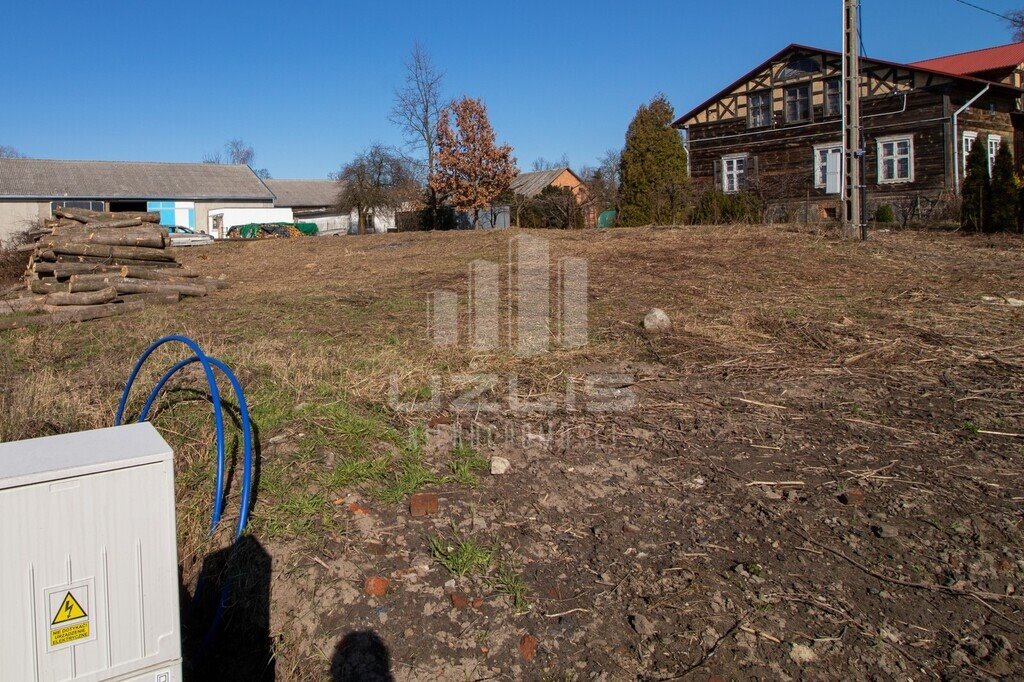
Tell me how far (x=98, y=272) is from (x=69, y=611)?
9158 mm

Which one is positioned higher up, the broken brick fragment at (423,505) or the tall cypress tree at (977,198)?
the tall cypress tree at (977,198)

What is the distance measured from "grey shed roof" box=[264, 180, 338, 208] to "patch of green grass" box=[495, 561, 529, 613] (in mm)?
63907

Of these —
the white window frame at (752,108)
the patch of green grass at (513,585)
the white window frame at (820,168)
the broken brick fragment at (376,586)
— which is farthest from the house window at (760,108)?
the broken brick fragment at (376,586)

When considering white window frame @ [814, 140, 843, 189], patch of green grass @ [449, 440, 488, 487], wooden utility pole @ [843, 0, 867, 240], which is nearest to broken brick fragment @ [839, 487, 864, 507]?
patch of green grass @ [449, 440, 488, 487]

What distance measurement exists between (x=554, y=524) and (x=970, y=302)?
232 inches

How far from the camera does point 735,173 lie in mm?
32844

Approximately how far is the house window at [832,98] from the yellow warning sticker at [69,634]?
32.1 meters

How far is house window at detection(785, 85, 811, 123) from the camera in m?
30.6

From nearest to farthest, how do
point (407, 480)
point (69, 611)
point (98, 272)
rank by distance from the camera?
1. point (69, 611)
2. point (407, 480)
3. point (98, 272)

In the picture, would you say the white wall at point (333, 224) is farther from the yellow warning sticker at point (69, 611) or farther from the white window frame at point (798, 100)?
the yellow warning sticker at point (69, 611)

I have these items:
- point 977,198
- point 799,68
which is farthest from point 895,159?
point 977,198

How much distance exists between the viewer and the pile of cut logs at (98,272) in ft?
29.1

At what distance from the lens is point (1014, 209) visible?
15.2 m

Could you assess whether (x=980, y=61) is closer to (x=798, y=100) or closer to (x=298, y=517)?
(x=798, y=100)
